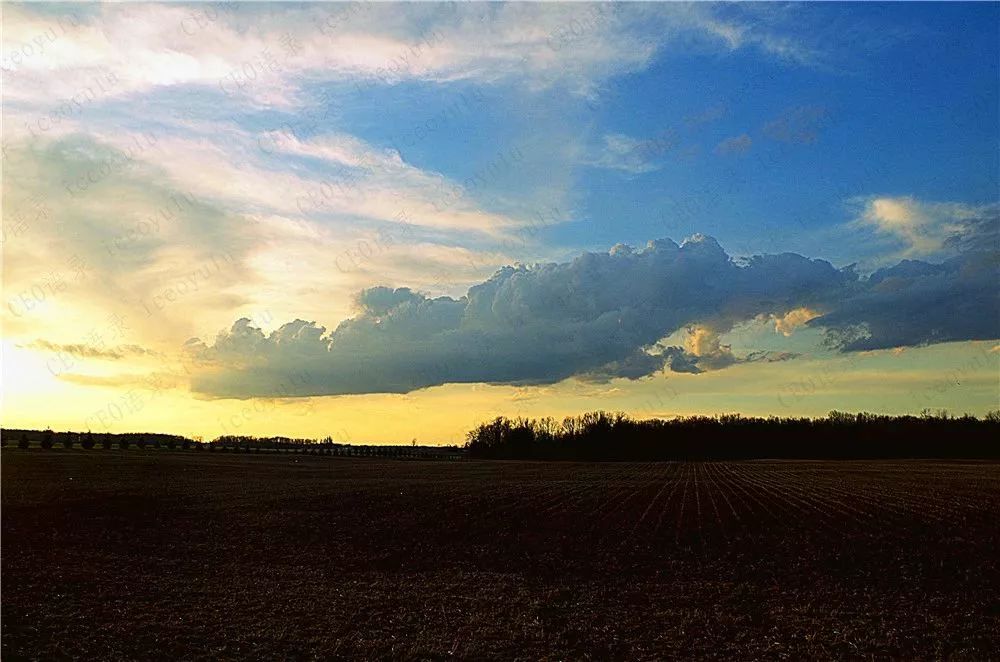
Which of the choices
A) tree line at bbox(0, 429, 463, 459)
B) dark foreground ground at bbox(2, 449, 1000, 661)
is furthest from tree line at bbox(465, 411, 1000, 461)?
dark foreground ground at bbox(2, 449, 1000, 661)

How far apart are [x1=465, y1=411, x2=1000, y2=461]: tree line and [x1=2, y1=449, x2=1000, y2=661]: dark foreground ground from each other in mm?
119793

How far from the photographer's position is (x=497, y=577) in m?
27.7

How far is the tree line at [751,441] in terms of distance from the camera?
16400 cm

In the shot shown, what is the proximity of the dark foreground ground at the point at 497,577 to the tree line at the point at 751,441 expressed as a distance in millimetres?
119793

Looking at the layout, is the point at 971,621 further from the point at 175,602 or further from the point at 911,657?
the point at 175,602

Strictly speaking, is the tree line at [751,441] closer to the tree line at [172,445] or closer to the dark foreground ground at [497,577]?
the tree line at [172,445]

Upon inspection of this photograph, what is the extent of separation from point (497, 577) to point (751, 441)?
165 meters

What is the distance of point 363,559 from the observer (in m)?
31.8

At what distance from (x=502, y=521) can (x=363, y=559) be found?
12.2 m

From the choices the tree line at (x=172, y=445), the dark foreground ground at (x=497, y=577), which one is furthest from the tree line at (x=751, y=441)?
the dark foreground ground at (x=497, y=577)

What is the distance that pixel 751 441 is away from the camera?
182 metres

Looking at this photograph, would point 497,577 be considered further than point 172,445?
→ No

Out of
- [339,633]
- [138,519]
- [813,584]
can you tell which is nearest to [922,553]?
[813,584]

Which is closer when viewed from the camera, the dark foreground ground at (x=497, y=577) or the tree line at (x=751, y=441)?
the dark foreground ground at (x=497, y=577)
